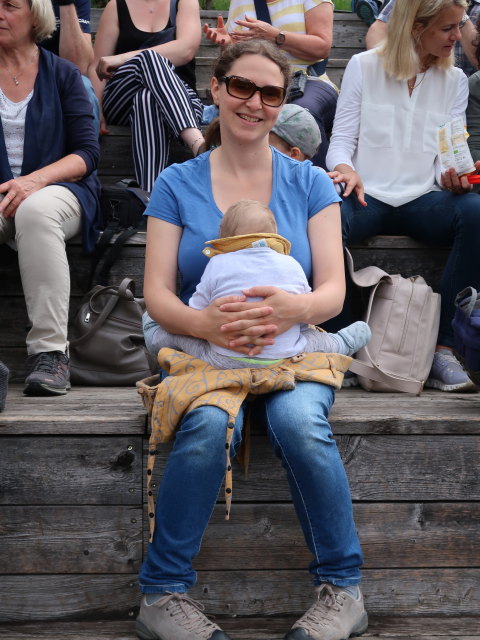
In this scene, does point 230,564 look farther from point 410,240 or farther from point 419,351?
point 410,240

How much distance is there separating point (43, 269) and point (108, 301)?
0.24 m

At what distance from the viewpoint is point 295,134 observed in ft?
9.91

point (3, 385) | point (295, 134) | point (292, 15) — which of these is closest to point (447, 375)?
point (295, 134)

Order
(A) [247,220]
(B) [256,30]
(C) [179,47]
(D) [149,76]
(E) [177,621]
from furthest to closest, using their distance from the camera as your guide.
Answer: (C) [179,47]
(B) [256,30]
(D) [149,76]
(A) [247,220]
(E) [177,621]

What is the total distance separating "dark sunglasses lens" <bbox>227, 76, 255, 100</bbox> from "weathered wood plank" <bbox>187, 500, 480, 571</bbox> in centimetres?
103

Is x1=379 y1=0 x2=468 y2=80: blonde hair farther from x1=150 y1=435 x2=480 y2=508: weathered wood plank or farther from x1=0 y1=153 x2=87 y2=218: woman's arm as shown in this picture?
x1=150 y1=435 x2=480 y2=508: weathered wood plank

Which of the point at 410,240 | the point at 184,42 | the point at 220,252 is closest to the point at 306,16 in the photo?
the point at 184,42

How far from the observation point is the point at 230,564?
2.17 m

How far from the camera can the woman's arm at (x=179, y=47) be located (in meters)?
3.99

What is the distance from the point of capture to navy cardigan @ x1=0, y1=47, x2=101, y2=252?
3.10 metres

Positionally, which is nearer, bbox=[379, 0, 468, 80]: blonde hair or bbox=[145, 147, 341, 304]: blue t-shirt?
bbox=[145, 147, 341, 304]: blue t-shirt

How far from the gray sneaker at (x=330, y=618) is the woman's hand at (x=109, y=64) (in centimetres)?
271

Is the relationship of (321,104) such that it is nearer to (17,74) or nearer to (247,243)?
(17,74)

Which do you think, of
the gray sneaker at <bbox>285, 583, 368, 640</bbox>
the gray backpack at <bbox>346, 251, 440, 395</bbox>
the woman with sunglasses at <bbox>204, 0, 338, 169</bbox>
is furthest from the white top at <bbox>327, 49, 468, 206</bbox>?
the gray sneaker at <bbox>285, 583, 368, 640</bbox>
